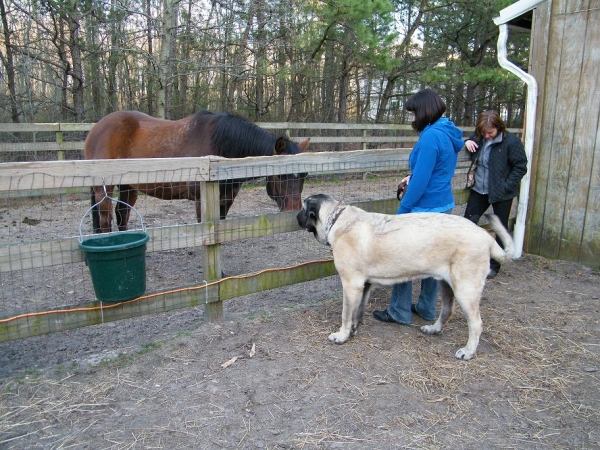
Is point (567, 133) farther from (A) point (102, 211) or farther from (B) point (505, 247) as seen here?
(A) point (102, 211)

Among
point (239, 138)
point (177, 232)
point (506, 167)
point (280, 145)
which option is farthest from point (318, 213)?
point (506, 167)

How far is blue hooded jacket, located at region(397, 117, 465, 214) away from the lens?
3.35 m

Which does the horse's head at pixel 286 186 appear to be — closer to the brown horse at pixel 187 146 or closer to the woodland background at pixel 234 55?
the brown horse at pixel 187 146

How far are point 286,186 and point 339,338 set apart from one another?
71.8 inches

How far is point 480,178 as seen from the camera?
4930 mm

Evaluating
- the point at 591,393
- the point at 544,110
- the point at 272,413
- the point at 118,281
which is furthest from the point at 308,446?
the point at 544,110

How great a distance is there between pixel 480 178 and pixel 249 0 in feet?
29.8

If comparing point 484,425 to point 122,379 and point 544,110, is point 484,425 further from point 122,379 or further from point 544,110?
point 544,110

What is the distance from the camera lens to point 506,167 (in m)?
4.76

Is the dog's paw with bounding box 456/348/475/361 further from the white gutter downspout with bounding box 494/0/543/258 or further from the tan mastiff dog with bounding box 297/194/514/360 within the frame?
the white gutter downspout with bounding box 494/0/543/258

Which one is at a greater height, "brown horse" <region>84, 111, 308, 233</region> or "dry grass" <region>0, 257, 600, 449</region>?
"brown horse" <region>84, 111, 308, 233</region>

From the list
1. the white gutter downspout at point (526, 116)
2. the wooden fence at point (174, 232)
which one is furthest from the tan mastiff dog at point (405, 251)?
the white gutter downspout at point (526, 116)

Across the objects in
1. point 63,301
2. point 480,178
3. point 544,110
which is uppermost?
point 544,110

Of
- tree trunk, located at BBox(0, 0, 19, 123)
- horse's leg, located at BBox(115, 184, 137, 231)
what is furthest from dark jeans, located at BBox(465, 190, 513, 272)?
tree trunk, located at BBox(0, 0, 19, 123)
